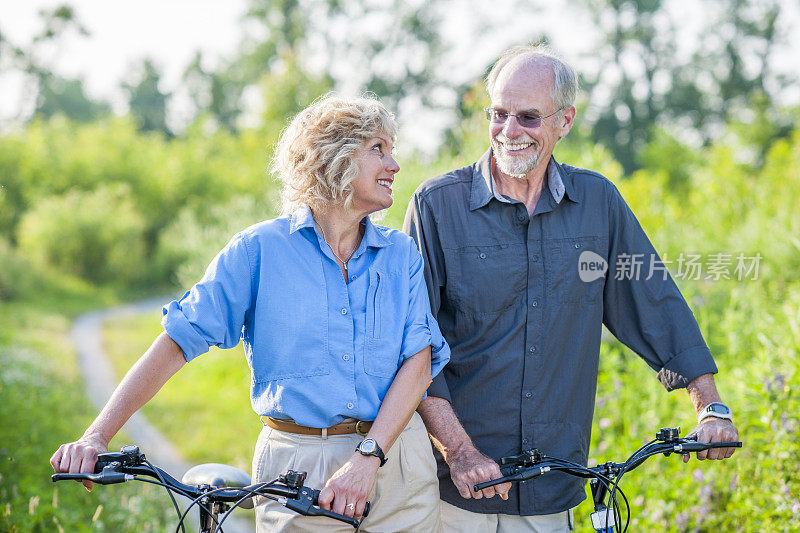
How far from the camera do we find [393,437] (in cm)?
230

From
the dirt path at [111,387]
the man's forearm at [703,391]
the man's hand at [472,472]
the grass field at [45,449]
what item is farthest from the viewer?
the dirt path at [111,387]

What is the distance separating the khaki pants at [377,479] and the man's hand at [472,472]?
89 mm

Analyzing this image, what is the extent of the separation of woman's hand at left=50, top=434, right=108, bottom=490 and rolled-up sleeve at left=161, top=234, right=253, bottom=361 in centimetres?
35

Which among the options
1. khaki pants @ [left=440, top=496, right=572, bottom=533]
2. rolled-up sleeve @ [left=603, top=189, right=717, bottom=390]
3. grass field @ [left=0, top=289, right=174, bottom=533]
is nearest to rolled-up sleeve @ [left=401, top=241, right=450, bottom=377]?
khaki pants @ [left=440, top=496, right=572, bottom=533]

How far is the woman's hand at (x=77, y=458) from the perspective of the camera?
6.42 ft

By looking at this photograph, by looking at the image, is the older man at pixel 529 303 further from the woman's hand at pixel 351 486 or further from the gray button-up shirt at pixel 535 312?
the woman's hand at pixel 351 486

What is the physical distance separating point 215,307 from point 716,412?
1640 millimetres

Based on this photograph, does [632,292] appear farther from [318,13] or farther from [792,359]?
[318,13]

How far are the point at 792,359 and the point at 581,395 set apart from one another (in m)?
1.78

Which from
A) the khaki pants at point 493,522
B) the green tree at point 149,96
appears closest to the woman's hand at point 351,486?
the khaki pants at point 493,522

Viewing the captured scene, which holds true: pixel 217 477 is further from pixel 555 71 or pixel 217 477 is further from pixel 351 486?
pixel 555 71

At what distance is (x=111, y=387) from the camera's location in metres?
9.64

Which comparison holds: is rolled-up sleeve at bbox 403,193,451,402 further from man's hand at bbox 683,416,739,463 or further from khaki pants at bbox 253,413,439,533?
man's hand at bbox 683,416,739,463

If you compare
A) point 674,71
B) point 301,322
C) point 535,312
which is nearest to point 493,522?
point 535,312
